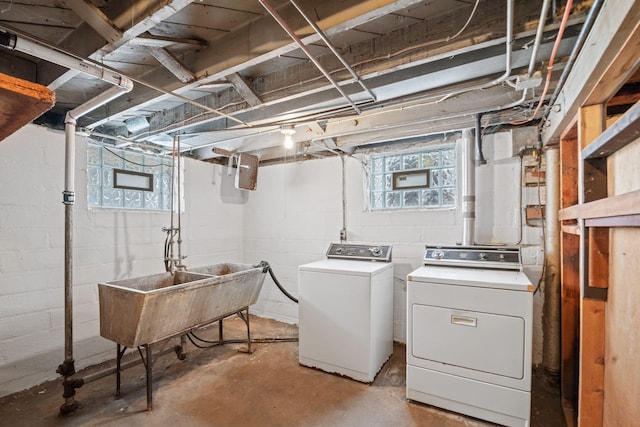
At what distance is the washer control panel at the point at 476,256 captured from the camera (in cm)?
223

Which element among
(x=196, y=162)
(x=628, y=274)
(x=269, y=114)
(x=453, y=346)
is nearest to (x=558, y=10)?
(x=628, y=274)

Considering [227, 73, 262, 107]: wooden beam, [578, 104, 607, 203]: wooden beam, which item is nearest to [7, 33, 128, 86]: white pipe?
[227, 73, 262, 107]: wooden beam

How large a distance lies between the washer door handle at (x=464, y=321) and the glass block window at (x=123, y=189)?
2957 mm

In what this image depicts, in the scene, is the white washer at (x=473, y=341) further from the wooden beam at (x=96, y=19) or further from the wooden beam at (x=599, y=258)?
the wooden beam at (x=96, y=19)

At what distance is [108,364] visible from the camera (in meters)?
2.60

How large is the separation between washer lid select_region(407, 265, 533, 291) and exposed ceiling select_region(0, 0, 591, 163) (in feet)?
3.62

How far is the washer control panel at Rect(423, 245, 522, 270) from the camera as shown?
223 centimetres

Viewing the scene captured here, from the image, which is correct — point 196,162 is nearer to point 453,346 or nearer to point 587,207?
point 453,346

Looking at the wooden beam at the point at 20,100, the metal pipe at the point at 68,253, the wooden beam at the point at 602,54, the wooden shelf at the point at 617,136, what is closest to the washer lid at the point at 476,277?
the wooden shelf at the point at 617,136

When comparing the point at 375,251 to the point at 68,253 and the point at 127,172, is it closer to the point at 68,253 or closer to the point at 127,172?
the point at 68,253

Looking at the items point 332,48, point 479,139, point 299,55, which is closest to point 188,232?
point 299,55

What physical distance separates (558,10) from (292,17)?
106 centimetres

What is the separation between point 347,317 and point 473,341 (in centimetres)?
89

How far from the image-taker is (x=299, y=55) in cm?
171
